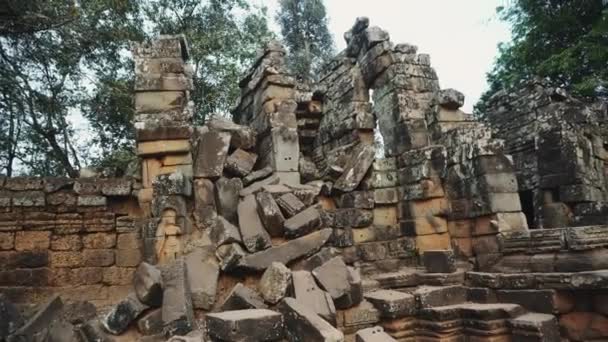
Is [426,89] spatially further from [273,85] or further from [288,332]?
[288,332]

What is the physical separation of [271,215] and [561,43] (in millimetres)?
15086

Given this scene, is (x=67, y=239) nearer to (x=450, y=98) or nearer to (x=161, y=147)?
(x=161, y=147)

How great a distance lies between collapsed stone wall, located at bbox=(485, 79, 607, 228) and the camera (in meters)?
7.21

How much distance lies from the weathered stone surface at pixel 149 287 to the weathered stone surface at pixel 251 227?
102cm


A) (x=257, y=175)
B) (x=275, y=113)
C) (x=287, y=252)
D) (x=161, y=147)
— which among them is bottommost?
(x=287, y=252)

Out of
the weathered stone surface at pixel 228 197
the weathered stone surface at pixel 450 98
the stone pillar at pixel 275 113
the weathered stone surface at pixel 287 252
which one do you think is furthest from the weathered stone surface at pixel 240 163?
the weathered stone surface at pixel 450 98

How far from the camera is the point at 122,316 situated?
13.2 ft

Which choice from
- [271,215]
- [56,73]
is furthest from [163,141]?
[56,73]

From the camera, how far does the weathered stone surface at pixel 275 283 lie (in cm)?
409

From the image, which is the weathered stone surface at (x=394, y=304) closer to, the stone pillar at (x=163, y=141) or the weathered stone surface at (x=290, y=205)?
the weathered stone surface at (x=290, y=205)

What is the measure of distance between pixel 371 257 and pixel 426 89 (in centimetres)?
306

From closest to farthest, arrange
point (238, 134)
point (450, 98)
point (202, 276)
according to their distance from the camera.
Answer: point (202, 276)
point (238, 134)
point (450, 98)

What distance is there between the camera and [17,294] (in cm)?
482

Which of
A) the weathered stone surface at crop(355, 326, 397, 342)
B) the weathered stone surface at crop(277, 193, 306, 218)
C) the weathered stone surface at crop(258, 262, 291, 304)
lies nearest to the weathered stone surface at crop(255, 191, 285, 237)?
the weathered stone surface at crop(277, 193, 306, 218)
